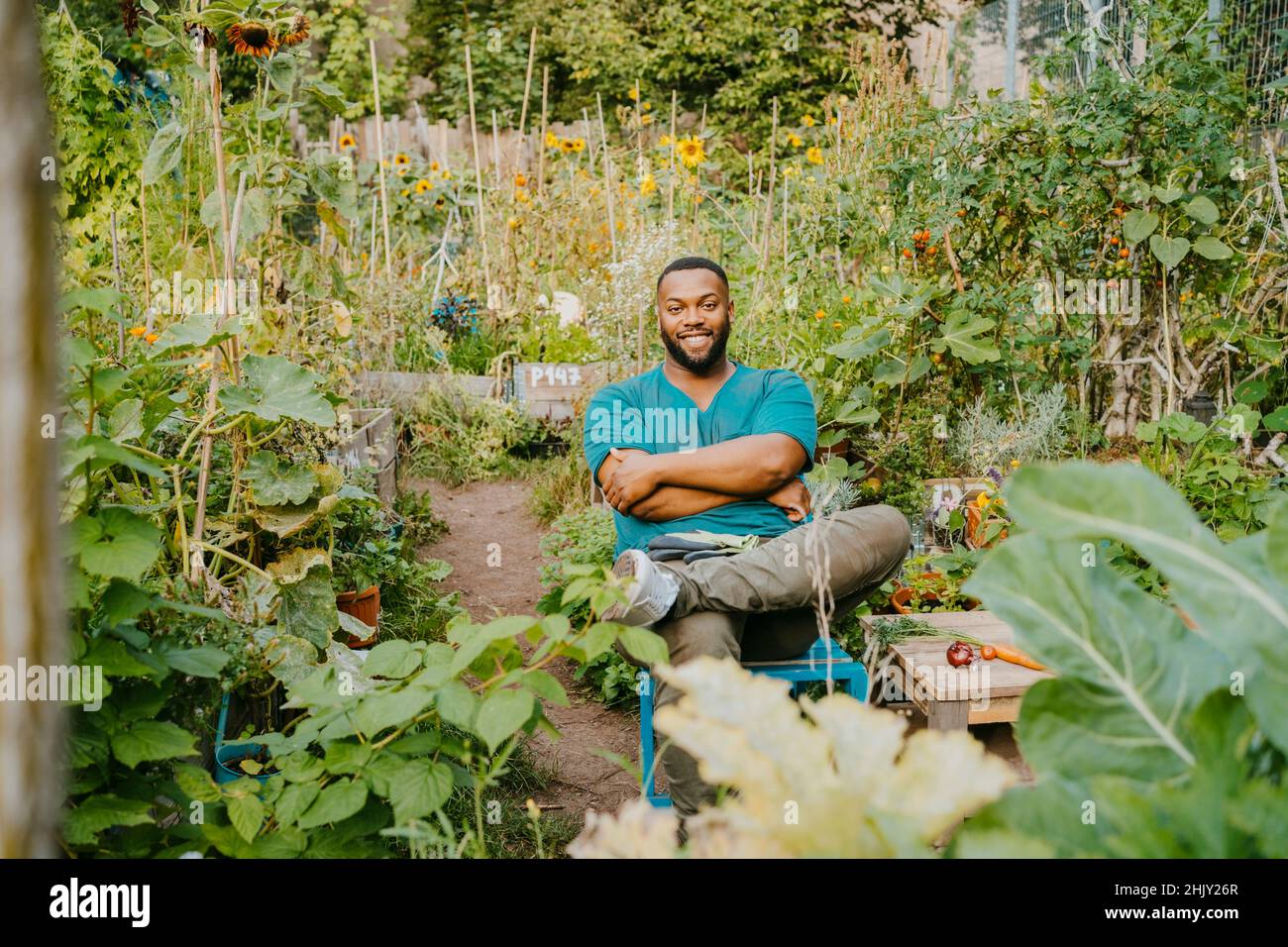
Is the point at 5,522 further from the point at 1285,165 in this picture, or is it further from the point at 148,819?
the point at 1285,165

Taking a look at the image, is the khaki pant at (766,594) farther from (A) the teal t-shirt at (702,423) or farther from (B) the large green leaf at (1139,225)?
(B) the large green leaf at (1139,225)

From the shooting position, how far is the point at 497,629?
1.35 m

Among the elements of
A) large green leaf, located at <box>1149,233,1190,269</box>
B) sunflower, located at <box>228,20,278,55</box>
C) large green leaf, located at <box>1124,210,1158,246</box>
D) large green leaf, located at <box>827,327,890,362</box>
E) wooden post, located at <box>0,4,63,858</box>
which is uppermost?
sunflower, located at <box>228,20,278,55</box>

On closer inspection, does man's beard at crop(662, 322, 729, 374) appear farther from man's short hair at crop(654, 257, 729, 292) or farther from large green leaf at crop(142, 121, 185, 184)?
large green leaf at crop(142, 121, 185, 184)

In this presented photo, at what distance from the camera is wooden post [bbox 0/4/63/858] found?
1.45ft

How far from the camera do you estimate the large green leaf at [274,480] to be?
7.77 feet

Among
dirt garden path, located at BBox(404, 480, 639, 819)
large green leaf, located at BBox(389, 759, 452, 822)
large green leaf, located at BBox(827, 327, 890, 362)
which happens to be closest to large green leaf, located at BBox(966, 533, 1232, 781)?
dirt garden path, located at BBox(404, 480, 639, 819)

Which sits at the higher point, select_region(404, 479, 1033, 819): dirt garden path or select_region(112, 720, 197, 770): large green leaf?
select_region(112, 720, 197, 770): large green leaf

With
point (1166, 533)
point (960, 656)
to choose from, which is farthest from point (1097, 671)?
point (960, 656)

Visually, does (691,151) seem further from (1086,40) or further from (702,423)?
(702,423)

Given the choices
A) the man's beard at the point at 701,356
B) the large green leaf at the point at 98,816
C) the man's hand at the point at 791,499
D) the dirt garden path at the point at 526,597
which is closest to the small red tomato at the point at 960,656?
the man's hand at the point at 791,499

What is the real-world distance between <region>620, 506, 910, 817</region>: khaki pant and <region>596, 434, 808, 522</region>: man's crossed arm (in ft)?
0.63

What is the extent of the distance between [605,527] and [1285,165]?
9.09 ft
